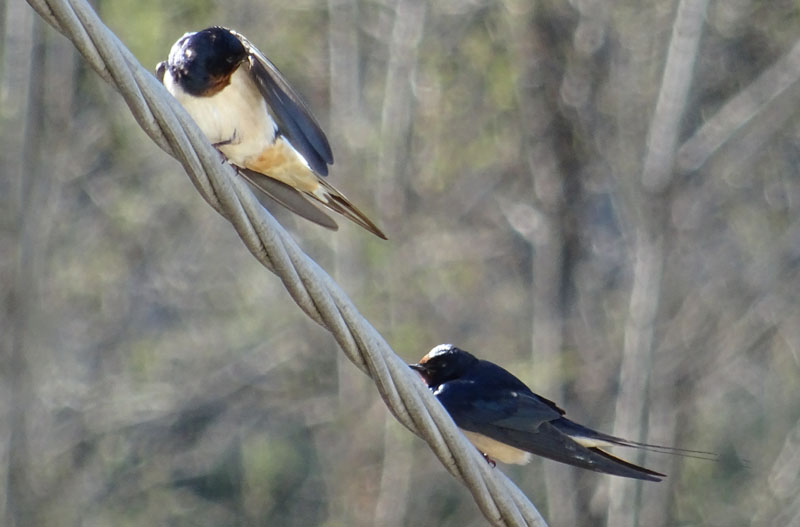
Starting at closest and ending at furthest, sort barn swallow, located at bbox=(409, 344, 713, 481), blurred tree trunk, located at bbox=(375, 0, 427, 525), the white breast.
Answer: barn swallow, located at bbox=(409, 344, 713, 481)
the white breast
blurred tree trunk, located at bbox=(375, 0, 427, 525)

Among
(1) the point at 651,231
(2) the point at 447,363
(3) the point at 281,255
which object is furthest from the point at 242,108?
(1) the point at 651,231

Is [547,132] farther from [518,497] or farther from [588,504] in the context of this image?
[518,497]

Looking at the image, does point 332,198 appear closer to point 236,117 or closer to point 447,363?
point 236,117

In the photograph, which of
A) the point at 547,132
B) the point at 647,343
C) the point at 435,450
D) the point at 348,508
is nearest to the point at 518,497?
the point at 435,450

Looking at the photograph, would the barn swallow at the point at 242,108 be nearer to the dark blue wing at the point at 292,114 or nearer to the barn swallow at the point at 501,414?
the dark blue wing at the point at 292,114

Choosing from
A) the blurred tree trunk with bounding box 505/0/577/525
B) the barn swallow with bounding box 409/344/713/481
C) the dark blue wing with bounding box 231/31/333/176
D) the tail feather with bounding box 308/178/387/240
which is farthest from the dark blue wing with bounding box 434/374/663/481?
the blurred tree trunk with bounding box 505/0/577/525

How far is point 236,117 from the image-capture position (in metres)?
4.30

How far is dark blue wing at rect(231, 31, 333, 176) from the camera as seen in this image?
3.80m

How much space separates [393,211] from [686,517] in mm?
4023

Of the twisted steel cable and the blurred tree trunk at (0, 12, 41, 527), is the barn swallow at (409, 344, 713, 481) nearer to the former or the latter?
the twisted steel cable

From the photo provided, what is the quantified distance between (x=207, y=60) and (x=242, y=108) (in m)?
0.19

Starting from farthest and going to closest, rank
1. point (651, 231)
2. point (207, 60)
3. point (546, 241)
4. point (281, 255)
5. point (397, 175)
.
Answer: point (397, 175), point (546, 241), point (651, 231), point (207, 60), point (281, 255)

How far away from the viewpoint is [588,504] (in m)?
8.43

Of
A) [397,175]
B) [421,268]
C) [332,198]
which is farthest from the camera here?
[421,268]
